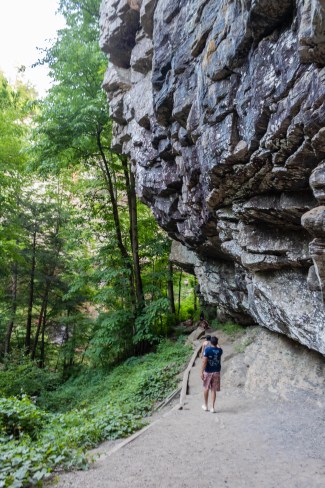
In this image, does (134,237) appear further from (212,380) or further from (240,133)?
(240,133)

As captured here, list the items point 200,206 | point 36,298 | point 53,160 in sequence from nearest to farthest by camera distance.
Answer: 1. point 200,206
2. point 53,160
3. point 36,298

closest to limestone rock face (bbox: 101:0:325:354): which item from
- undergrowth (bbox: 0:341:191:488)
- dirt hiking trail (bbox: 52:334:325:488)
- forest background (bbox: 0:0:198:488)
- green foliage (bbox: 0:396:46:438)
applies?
dirt hiking trail (bbox: 52:334:325:488)

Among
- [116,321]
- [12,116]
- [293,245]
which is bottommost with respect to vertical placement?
[116,321]

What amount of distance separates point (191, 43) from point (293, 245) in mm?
5701

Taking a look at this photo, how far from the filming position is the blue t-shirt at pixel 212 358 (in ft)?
22.6

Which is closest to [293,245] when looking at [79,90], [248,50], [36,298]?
[248,50]

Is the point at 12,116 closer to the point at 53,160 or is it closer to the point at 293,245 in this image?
the point at 53,160

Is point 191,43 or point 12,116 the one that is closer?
point 191,43

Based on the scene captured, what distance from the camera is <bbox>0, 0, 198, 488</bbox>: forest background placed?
1045cm

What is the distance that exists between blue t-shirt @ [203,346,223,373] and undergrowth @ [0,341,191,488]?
6.99 ft

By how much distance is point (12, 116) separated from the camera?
1474cm

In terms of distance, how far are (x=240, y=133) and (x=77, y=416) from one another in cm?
752

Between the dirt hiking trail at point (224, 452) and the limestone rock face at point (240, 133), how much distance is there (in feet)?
6.43

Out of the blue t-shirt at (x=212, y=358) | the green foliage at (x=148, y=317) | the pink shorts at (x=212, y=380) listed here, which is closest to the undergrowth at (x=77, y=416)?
the green foliage at (x=148, y=317)
